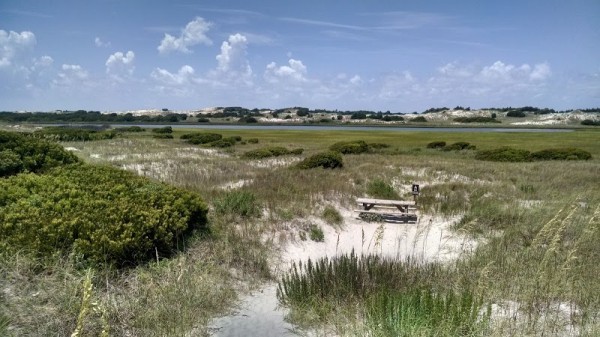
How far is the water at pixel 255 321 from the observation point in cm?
552

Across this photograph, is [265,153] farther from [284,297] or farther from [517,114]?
[517,114]

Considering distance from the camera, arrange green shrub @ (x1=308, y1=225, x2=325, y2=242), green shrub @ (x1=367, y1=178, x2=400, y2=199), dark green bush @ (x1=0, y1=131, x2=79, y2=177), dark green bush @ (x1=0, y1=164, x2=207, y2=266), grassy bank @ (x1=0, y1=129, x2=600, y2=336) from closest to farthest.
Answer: grassy bank @ (x1=0, y1=129, x2=600, y2=336), dark green bush @ (x1=0, y1=164, x2=207, y2=266), green shrub @ (x1=308, y1=225, x2=325, y2=242), dark green bush @ (x1=0, y1=131, x2=79, y2=177), green shrub @ (x1=367, y1=178, x2=400, y2=199)

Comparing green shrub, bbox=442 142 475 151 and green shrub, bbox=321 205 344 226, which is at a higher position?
green shrub, bbox=442 142 475 151

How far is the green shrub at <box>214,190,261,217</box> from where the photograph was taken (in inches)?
432

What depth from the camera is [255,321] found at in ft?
19.4

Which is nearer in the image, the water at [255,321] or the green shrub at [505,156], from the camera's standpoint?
the water at [255,321]

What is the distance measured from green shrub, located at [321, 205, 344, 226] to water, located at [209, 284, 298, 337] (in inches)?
216

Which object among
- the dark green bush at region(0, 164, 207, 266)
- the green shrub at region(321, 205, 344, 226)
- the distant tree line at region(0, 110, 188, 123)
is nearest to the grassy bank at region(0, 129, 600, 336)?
the green shrub at region(321, 205, 344, 226)

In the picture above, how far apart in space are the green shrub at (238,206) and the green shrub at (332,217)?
2134 millimetres

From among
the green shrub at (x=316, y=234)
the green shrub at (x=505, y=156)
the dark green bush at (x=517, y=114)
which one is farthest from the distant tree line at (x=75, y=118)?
the green shrub at (x=316, y=234)

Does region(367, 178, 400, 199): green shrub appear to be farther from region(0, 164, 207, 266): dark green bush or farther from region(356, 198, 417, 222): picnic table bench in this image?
region(0, 164, 207, 266): dark green bush

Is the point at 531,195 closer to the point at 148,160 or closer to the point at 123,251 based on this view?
the point at 123,251

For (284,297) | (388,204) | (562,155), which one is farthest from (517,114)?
(284,297)

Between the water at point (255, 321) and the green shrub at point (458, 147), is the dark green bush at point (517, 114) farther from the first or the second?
the water at point (255, 321)
